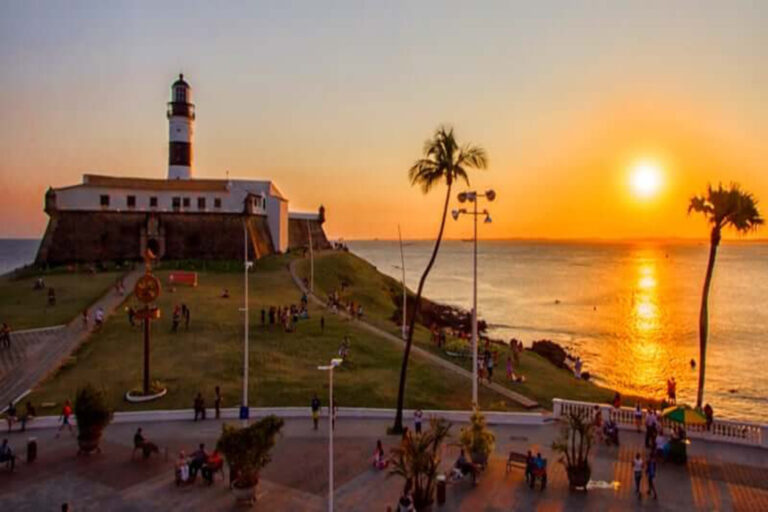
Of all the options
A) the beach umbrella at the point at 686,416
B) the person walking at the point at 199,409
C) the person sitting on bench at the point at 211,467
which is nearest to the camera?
the person sitting on bench at the point at 211,467

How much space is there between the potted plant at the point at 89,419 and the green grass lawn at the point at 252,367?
517cm

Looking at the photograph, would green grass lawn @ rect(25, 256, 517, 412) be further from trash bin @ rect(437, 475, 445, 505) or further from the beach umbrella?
trash bin @ rect(437, 475, 445, 505)

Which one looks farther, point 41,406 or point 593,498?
point 41,406

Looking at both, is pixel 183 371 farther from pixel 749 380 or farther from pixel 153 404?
pixel 749 380

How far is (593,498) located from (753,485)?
5.11 metres

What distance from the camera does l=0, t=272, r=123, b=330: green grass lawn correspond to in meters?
37.5

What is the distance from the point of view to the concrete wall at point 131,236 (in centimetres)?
6156

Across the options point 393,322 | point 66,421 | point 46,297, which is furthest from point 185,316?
point 393,322

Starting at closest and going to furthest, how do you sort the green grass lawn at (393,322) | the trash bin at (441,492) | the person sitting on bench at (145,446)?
the trash bin at (441,492) → the person sitting on bench at (145,446) → the green grass lawn at (393,322)

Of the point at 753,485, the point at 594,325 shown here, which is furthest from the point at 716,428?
the point at 594,325

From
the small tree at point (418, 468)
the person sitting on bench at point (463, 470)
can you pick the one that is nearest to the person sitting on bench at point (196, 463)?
the small tree at point (418, 468)

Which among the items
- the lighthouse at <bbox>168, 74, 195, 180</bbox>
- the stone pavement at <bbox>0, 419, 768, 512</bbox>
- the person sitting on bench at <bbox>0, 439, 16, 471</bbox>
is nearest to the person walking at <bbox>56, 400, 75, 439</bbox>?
the stone pavement at <bbox>0, 419, 768, 512</bbox>

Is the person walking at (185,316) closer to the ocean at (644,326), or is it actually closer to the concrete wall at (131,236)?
the concrete wall at (131,236)

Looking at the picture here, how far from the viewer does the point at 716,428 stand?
20500 millimetres
